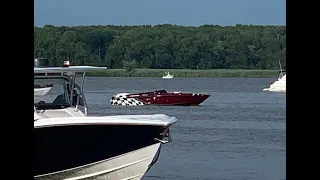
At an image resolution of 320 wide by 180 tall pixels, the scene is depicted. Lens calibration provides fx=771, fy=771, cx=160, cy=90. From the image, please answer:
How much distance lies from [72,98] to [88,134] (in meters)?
1.16

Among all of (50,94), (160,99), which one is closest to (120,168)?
(50,94)

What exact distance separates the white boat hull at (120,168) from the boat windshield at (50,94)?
1.01m

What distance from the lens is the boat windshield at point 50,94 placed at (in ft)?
36.3

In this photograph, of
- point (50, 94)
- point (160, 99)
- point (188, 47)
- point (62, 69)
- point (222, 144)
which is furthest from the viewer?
point (188, 47)

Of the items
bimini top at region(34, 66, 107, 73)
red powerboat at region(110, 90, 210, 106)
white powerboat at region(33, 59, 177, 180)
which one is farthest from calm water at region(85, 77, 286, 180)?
bimini top at region(34, 66, 107, 73)

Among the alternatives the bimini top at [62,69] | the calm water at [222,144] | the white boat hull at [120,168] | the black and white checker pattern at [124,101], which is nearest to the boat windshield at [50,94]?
the bimini top at [62,69]

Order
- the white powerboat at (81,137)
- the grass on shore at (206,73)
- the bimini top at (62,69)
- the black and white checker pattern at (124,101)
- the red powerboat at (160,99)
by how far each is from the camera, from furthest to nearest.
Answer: the grass on shore at (206,73)
the black and white checker pattern at (124,101)
the red powerboat at (160,99)
the bimini top at (62,69)
the white powerboat at (81,137)

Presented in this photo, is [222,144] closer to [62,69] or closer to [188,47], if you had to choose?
[62,69]

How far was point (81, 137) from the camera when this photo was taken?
1035 cm

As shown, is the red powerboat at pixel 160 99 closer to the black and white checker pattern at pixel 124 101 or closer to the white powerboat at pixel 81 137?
the black and white checker pattern at pixel 124 101

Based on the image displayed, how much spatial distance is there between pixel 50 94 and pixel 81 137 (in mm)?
1307

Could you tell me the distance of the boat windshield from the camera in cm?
1107

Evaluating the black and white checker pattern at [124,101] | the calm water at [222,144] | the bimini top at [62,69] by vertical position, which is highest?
the bimini top at [62,69]
